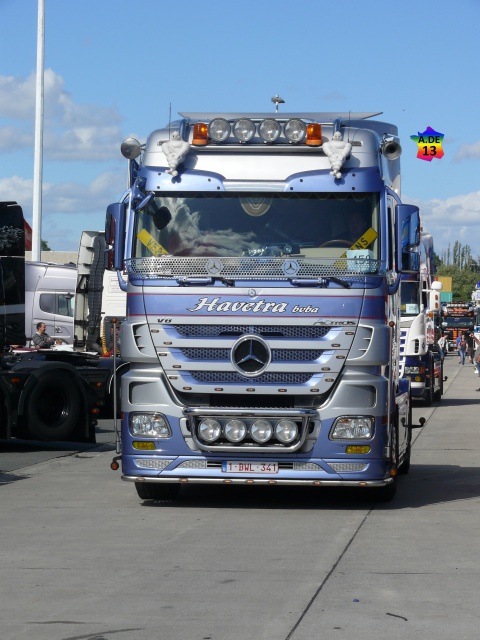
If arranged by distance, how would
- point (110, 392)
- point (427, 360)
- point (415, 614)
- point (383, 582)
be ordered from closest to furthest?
point (415, 614), point (383, 582), point (110, 392), point (427, 360)

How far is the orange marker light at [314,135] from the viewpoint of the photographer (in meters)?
11.6

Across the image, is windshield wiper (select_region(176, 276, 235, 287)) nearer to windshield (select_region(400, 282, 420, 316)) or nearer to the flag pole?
windshield (select_region(400, 282, 420, 316))

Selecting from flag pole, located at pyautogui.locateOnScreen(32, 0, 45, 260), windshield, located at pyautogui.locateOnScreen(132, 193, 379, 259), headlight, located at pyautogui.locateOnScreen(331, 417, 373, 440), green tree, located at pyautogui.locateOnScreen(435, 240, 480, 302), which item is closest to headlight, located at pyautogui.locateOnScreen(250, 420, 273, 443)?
headlight, located at pyautogui.locateOnScreen(331, 417, 373, 440)

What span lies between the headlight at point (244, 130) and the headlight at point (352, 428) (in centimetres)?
282

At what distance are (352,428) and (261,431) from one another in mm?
832

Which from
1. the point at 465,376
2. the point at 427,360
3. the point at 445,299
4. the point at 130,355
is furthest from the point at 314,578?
the point at 445,299

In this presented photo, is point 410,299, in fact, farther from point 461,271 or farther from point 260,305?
point 461,271

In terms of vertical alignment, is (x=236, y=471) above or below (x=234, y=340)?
below

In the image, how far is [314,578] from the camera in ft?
27.3

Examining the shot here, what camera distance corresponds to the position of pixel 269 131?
11.7 meters

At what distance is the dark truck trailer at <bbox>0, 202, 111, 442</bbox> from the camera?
1706 cm

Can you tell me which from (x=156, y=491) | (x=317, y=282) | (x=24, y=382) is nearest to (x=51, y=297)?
(x=24, y=382)

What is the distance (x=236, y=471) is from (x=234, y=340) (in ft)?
3.97

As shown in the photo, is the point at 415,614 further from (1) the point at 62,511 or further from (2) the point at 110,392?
(2) the point at 110,392
